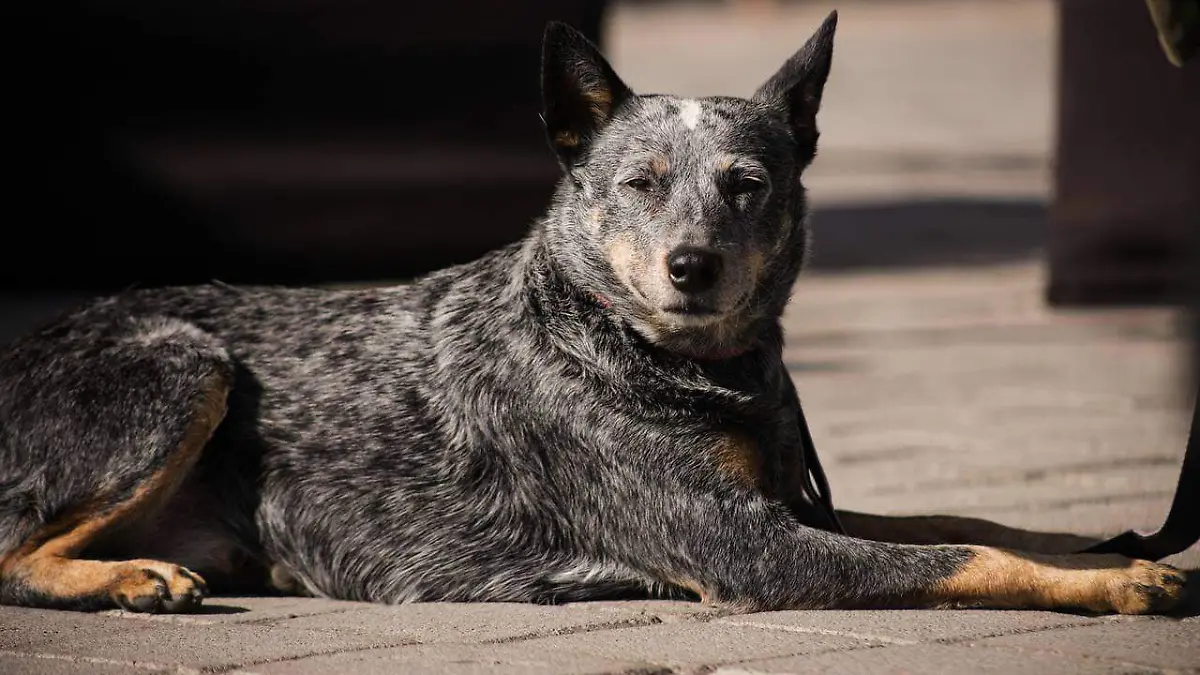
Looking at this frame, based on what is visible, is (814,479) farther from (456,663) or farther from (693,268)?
(456,663)

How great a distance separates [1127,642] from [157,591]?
2.43 m

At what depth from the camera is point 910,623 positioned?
393 centimetres

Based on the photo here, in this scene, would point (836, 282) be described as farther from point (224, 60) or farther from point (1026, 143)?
point (1026, 143)

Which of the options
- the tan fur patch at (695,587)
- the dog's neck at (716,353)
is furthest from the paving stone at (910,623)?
the dog's neck at (716,353)

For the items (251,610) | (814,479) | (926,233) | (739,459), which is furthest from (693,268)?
(926,233)

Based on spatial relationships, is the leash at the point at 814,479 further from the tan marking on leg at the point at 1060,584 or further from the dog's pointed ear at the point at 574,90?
the dog's pointed ear at the point at 574,90

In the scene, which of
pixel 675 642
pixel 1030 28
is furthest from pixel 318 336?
pixel 1030 28

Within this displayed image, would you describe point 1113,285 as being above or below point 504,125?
below

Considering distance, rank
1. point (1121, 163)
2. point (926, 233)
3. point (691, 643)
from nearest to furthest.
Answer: point (691, 643) < point (1121, 163) < point (926, 233)

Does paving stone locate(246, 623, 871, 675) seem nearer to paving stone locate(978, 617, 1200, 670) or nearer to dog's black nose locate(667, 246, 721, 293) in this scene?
paving stone locate(978, 617, 1200, 670)

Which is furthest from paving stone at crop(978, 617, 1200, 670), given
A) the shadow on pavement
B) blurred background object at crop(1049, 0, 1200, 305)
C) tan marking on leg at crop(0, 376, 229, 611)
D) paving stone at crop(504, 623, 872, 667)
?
the shadow on pavement

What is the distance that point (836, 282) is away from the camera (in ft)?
35.5

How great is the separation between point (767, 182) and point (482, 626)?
1449 millimetres

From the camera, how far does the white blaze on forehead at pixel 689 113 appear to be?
4.56 metres
